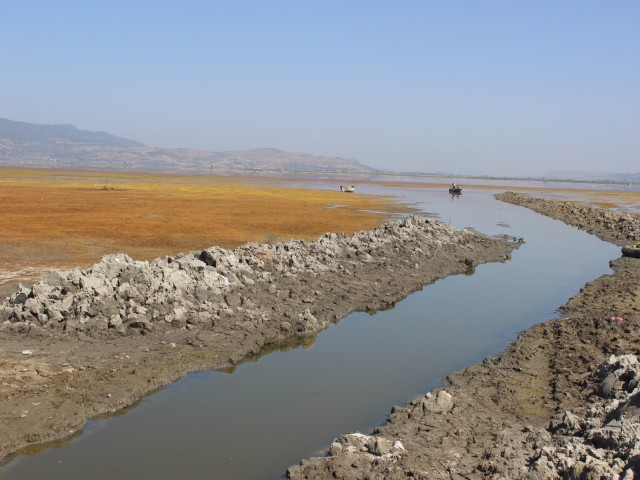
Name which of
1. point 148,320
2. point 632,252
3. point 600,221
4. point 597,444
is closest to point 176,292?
point 148,320

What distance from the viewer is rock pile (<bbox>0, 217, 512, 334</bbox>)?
11523 mm

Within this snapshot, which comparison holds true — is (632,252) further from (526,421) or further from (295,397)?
(295,397)

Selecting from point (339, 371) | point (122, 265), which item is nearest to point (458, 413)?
point (339, 371)

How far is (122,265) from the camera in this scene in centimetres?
1310

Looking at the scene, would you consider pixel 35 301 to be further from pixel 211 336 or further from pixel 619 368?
pixel 619 368

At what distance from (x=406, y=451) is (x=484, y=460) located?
94cm

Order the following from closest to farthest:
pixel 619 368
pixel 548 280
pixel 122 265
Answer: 1. pixel 619 368
2. pixel 122 265
3. pixel 548 280

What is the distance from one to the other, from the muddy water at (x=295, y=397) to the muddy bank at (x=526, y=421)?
705 mm

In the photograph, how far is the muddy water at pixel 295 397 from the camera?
7297mm

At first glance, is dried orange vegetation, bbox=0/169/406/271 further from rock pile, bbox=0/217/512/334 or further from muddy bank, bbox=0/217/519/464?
muddy bank, bbox=0/217/519/464

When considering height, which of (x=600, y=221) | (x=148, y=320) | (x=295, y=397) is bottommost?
(x=295, y=397)

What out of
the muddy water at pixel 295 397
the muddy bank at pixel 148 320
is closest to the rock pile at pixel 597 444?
the muddy water at pixel 295 397

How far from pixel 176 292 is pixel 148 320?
1236 mm

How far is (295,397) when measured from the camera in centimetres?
955
